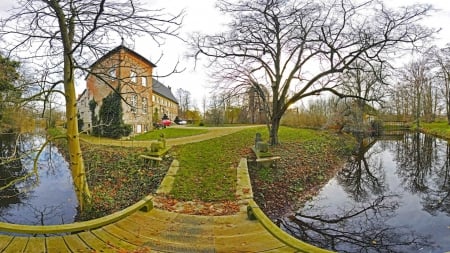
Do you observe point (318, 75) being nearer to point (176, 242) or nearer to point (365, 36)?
point (365, 36)

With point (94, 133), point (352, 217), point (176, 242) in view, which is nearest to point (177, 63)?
point (176, 242)

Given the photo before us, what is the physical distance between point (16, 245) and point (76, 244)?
2.64ft

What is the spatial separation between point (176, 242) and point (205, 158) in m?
7.73

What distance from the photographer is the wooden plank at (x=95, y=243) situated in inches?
156

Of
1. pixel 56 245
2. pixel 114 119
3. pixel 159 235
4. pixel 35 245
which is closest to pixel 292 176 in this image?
pixel 159 235

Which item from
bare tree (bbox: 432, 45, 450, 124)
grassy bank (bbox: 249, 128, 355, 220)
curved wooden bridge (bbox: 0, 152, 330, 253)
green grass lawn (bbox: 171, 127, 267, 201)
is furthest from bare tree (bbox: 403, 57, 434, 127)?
curved wooden bridge (bbox: 0, 152, 330, 253)

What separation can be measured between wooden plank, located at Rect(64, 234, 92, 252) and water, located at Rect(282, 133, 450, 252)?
4.14 meters

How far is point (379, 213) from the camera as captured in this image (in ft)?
Answer: 25.3

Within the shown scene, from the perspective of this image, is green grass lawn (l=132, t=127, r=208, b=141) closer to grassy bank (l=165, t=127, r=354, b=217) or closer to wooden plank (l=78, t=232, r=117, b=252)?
grassy bank (l=165, t=127, r=354, b=217)

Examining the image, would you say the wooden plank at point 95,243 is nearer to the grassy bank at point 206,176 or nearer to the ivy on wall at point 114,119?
the grassy bank at point 206,176

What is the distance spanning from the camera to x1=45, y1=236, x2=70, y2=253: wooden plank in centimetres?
386

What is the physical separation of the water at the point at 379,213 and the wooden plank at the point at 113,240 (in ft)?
11.8

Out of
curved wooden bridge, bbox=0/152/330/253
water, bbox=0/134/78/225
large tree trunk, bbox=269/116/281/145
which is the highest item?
large tree trunk, bbox=269/116/281/145

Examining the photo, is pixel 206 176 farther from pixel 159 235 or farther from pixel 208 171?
pixel 159 235
